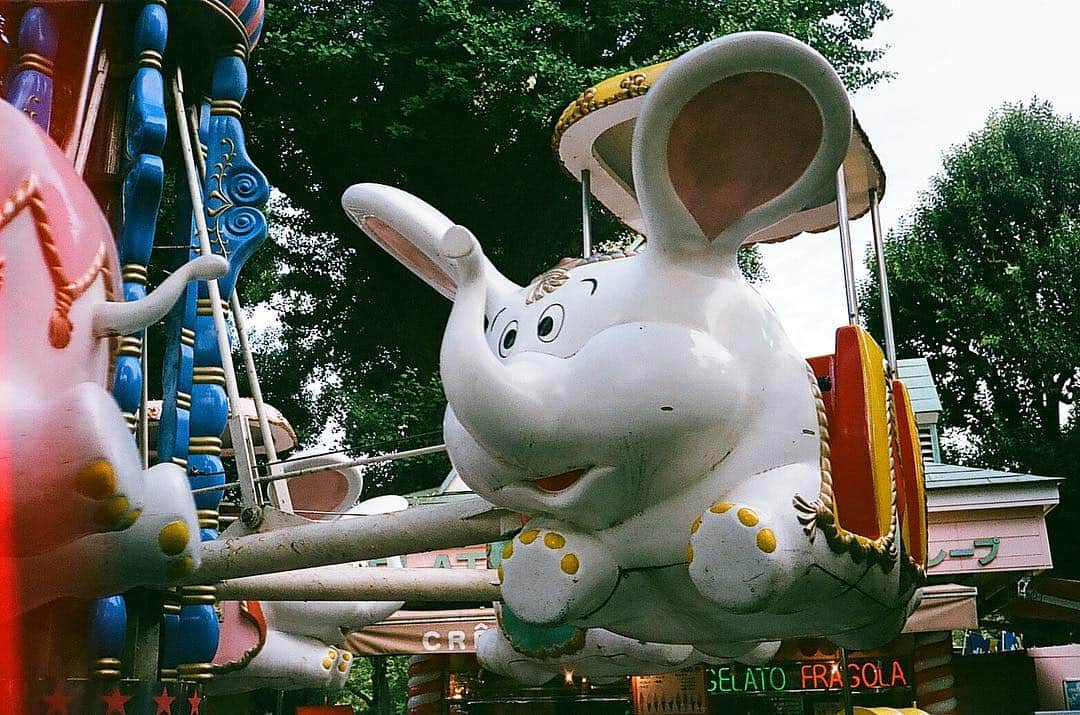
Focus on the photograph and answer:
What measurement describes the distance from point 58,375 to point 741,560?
150 cm

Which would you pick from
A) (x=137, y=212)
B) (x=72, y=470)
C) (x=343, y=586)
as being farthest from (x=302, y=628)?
(x=72, y=470)

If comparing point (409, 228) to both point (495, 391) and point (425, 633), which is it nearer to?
point (495, 391)

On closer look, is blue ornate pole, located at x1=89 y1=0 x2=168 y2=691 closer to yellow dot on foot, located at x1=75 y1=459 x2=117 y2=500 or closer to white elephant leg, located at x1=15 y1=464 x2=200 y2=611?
white elephant leg, located at x1=15 y1=464 x2=200 y2=611

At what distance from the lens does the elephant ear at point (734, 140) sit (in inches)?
105

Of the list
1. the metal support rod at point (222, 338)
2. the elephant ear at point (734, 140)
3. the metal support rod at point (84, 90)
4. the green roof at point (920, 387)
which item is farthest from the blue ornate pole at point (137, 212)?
the green roof at point (920, 387)

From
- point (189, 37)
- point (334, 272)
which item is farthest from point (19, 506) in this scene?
point (334, 272)

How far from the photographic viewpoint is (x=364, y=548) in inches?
135

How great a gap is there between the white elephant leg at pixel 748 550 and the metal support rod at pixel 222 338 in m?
1.91

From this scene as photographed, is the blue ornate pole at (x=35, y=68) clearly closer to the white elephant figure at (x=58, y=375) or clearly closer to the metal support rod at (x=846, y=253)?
the white elephant figure at (x=58, y=375)

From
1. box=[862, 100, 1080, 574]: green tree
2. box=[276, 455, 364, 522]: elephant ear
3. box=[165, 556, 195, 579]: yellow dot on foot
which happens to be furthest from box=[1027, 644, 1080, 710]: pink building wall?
box=[165, 556, 195, 579]: yellow dot on foot

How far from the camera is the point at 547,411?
9.04ft

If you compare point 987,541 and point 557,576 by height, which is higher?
point 987,541

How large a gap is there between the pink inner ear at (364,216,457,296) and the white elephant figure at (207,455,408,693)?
1.47 m

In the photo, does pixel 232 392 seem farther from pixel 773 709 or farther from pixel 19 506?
pixel 773 709
